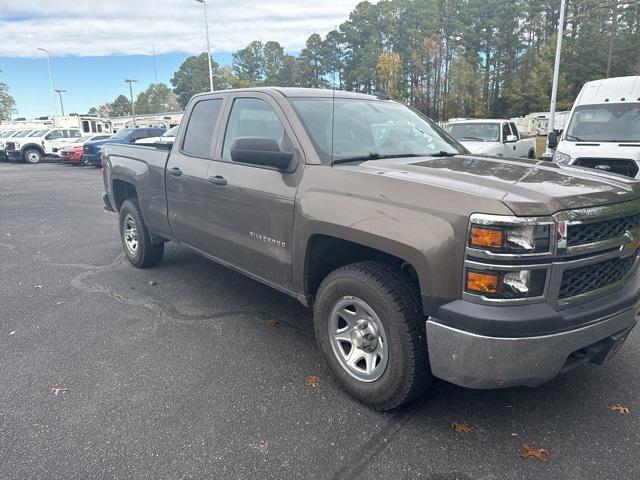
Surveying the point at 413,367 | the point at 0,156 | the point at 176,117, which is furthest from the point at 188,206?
the point at 176,117

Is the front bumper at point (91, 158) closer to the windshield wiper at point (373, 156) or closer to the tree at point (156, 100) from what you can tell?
the windshield wiper at point (373, 156)

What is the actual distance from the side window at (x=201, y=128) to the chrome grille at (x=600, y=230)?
2944 mm

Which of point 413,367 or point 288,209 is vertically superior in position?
point 288,209

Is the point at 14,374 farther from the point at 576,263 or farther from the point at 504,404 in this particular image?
the point at 576,263

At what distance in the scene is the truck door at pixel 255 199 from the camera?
329cm

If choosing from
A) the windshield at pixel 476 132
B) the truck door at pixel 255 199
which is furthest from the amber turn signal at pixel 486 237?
the windshield at pixel 476 132

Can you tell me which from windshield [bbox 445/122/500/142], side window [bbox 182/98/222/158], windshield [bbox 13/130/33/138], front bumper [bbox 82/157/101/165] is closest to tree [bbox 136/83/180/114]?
windshield [bbox 13/130/33/138]

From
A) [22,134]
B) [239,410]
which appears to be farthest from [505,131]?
[22,134]

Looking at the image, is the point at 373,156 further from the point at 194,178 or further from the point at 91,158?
the point at 91,158

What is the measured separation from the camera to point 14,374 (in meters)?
3.34

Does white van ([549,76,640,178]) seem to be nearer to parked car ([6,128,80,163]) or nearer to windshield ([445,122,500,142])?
windshield ([445,122,500,142])

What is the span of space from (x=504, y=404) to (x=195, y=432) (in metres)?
1.87

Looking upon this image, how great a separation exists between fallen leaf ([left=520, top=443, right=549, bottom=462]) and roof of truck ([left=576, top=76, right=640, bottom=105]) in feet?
28.2

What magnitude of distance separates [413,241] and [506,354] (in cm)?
69
